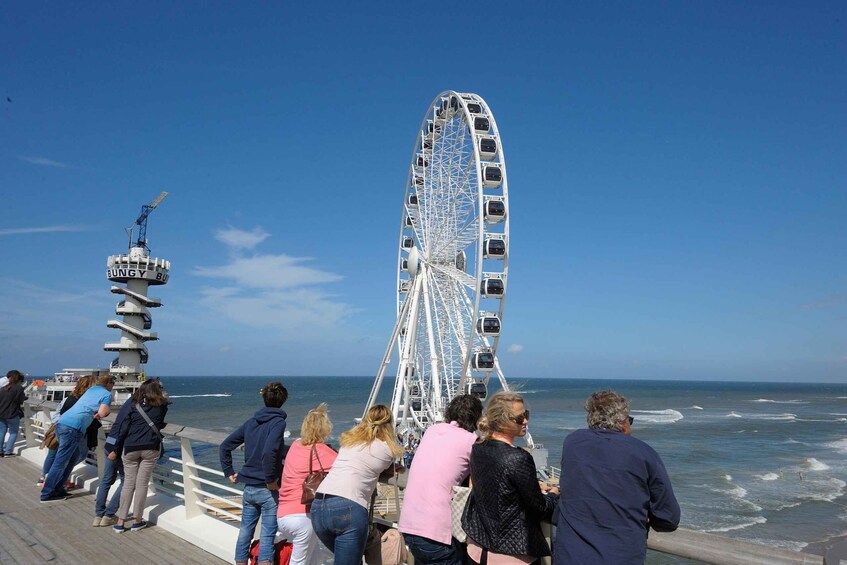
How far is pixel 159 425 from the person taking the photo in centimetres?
671

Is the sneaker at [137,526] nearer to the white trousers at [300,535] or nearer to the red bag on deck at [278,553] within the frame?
the red bag on deck at [278,553]

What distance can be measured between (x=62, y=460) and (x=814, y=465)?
148ft

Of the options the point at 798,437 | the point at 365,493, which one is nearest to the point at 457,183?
the point at 365,493

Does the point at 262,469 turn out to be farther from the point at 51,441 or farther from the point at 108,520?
the point at 51,441

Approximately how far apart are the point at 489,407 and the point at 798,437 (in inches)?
2575

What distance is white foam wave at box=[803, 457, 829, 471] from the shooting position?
3794 cm

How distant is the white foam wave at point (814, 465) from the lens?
3794 cm

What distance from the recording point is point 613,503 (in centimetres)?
277

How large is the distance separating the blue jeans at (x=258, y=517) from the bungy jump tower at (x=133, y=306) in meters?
57.2

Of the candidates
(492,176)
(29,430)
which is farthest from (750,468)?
(29,430)

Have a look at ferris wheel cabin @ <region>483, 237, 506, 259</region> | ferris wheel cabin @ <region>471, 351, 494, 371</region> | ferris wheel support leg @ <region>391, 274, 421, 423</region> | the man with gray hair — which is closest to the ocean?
ferris wheel cabin @ <region>471, 351, 494, 371</region>

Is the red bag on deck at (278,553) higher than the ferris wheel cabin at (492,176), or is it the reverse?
the ferris wheel cabin at (492,176)

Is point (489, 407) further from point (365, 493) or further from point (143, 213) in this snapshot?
point (143, 213)

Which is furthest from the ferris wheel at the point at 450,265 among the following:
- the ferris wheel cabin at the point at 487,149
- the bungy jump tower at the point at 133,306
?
the bungy jump tower at the point at 133,306
